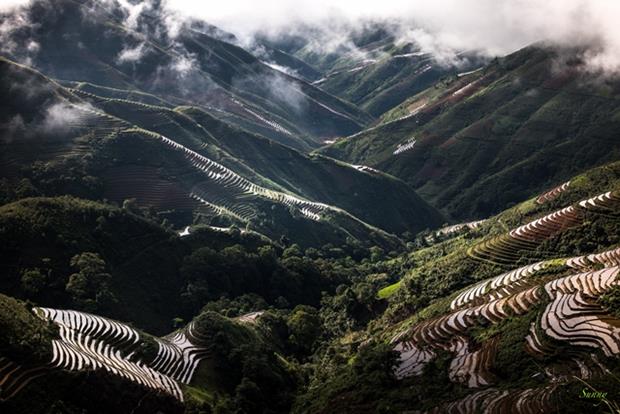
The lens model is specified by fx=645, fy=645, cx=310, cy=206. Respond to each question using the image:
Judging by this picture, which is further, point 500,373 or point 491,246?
point 491,246

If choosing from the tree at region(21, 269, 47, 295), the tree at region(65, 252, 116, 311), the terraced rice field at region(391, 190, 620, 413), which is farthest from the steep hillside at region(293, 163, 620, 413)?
the tree at region(21, 269, 47, 295)

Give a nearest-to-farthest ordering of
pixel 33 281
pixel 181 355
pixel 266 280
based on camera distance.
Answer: pixel 181 355
pixel 33 281
pixel 266 280

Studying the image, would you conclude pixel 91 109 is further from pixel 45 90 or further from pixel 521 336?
pixel 521 336

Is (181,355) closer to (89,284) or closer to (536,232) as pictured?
(89,284)

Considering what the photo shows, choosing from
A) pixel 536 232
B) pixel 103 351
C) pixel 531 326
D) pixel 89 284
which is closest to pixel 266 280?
pixel 89 284

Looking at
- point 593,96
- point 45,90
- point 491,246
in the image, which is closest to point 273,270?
point 491,246

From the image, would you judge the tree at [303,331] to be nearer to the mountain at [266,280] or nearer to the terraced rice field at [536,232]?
the mountain at [266,280]
